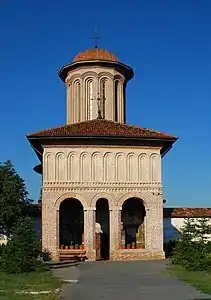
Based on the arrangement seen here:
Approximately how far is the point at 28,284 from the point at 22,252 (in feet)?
19.2

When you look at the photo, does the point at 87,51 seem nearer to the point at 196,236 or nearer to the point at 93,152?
the point at 93,152

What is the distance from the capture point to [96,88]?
148 feet

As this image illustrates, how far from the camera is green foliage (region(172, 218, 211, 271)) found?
25828mm

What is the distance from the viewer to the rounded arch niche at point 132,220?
37.3 m

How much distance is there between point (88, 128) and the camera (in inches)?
1420

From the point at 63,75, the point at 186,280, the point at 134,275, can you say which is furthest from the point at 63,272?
the point at 63,75

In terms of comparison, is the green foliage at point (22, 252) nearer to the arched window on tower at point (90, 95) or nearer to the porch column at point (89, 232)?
the porch column at point (89, 232)

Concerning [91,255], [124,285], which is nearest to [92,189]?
[91,255]

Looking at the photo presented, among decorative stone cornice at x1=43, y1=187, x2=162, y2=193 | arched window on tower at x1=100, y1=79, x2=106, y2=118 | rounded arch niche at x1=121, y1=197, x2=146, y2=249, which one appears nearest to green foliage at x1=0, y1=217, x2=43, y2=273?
decorative stone cornice at x1=43, y1=187, x2=162, y2=193

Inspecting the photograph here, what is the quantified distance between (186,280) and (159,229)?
13942 mm

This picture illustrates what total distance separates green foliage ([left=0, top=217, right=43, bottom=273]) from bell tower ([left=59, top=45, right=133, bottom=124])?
18622mm

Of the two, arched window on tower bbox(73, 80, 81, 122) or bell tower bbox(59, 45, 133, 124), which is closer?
bell tower bbox(59, 45, 133, 124)

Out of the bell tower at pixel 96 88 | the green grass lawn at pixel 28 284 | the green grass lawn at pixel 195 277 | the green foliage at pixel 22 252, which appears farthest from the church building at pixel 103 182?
the green grass lawn at pixel 28 284

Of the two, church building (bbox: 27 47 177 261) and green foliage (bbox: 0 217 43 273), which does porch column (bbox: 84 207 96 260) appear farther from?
green foliage (bbox: 0 217 43 273)
